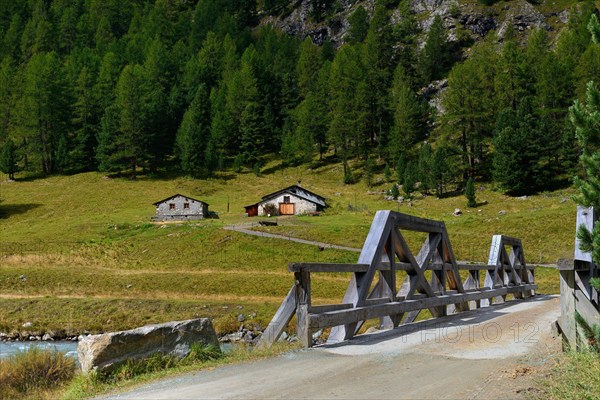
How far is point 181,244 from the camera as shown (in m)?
58.7

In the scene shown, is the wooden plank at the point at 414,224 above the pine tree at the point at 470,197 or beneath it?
above

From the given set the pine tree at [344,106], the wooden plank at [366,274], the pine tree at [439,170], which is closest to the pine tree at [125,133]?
the pine tree at [344,106]

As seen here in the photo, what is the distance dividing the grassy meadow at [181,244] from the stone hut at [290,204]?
99.8 inches

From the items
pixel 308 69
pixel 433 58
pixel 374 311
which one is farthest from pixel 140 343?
pixel 433 58

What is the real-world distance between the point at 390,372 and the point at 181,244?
174 feet

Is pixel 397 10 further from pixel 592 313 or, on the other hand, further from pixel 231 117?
pixel 592 313

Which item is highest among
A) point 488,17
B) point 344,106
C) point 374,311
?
point 488,17

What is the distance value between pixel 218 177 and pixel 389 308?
92.6 m

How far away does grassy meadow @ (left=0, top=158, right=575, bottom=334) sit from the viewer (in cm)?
3619

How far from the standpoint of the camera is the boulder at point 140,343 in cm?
760

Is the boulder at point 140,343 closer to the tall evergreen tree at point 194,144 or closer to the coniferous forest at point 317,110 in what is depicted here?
the coniferous forest at point 317,110

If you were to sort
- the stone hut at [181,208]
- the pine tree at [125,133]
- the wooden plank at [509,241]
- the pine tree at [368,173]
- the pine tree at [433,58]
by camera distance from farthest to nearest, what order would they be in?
1. the pine tree at [433,58]
2. the pine tree at [125,133]
3. the pine tree at [368,173]
4. the stone hut at [181,208]
5. the wooden plank at [509,241]

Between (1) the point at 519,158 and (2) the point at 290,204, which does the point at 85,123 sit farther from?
(1) the point at 519,158

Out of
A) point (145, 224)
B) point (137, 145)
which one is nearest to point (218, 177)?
point (137, 145)
